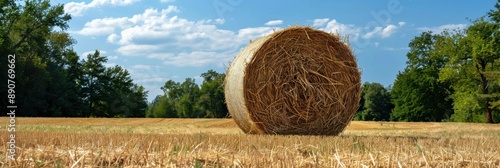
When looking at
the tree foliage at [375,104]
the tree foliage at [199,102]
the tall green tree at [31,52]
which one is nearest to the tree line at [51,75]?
the tall green tree at [31,52]

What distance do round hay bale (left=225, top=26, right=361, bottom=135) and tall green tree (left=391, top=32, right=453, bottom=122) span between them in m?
33.6

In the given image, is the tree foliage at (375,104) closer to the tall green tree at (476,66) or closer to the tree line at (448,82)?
the tree line at (448,82)

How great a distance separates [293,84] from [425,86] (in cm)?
3567

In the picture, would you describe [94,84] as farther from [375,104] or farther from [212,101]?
[375,104]

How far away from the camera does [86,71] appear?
41.5m

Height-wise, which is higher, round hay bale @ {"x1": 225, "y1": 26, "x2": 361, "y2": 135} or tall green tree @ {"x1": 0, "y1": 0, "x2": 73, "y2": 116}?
tall green tree @ {"x1": 0, "y1": 0, "x2": 73, "y2": 116}

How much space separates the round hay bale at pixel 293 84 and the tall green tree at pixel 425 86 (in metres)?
33.6

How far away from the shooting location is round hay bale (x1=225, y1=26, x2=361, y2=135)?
8820mm

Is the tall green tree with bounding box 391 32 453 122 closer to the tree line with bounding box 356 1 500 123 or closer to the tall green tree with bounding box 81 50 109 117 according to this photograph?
the tree line with bounding box 356 1 500 123

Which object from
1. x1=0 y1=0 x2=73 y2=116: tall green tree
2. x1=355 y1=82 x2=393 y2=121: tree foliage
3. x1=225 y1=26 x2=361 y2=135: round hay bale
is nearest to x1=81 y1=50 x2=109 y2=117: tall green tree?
x1=0 y1=0 x2=73 y2=116: tall green tree

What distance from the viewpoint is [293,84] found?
902 cm

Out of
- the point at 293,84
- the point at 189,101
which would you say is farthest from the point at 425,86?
the point at 293,84

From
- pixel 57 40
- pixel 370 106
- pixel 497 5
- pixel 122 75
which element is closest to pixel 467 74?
pixel 497 5

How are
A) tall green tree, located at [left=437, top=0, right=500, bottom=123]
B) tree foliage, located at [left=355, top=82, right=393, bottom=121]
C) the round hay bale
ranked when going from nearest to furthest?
the round hay bale → tall green tree, located at [left=437, top=0, right=500, bottom=123] → tree foliage, located at [left=355, top=82, right=393, bottom=121]
